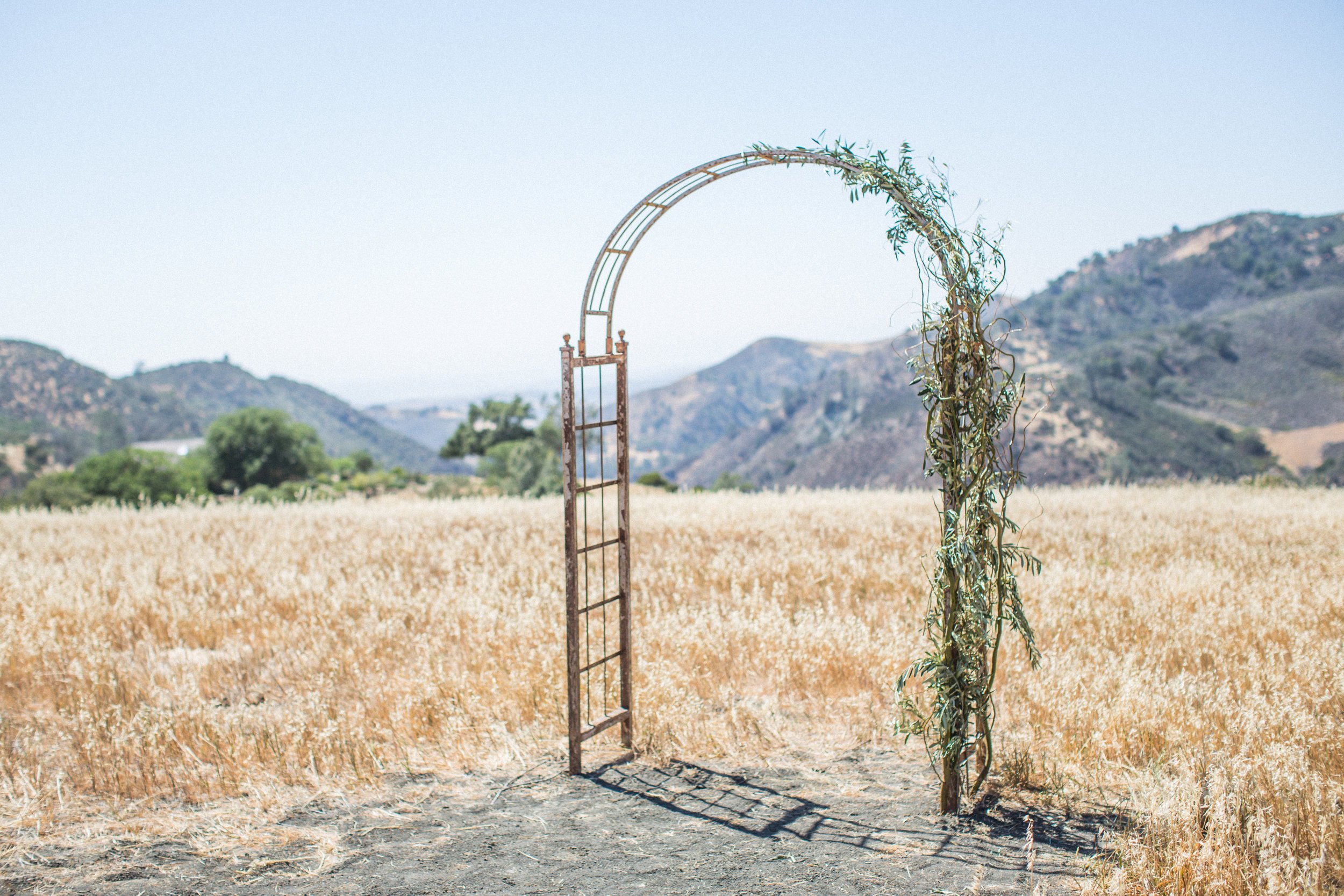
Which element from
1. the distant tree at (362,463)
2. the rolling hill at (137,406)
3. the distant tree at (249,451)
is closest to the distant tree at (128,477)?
the distant tree at (249,451)

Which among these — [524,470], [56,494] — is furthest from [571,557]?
[56,494]

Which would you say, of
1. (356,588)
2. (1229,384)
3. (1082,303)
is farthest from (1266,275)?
(356,588)

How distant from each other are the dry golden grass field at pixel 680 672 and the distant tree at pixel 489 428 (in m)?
31.1

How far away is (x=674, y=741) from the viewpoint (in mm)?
5129

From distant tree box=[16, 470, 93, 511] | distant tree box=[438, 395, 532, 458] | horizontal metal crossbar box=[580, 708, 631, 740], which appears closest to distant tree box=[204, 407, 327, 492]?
distant tree box=[16, 470, 93, 511]

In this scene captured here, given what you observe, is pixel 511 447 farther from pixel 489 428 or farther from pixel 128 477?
pixel 128 477

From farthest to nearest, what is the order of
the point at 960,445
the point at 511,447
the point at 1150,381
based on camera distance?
the point at 1150,381, the point at 511,447, the point at 960,445

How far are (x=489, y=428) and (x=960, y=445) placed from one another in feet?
132

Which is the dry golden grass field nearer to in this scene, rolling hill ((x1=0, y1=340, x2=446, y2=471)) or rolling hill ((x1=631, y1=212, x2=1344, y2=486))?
rolling hill ((x1=631, y1=212, x2=1344, y2=486))

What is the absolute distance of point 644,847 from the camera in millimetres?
3906

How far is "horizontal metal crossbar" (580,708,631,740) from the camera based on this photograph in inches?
191

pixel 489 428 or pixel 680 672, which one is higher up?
pixel 489 428

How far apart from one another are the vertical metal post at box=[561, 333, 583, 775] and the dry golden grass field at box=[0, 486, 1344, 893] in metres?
0.58

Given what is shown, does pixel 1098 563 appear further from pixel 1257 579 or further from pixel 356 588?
pixel 356 588
